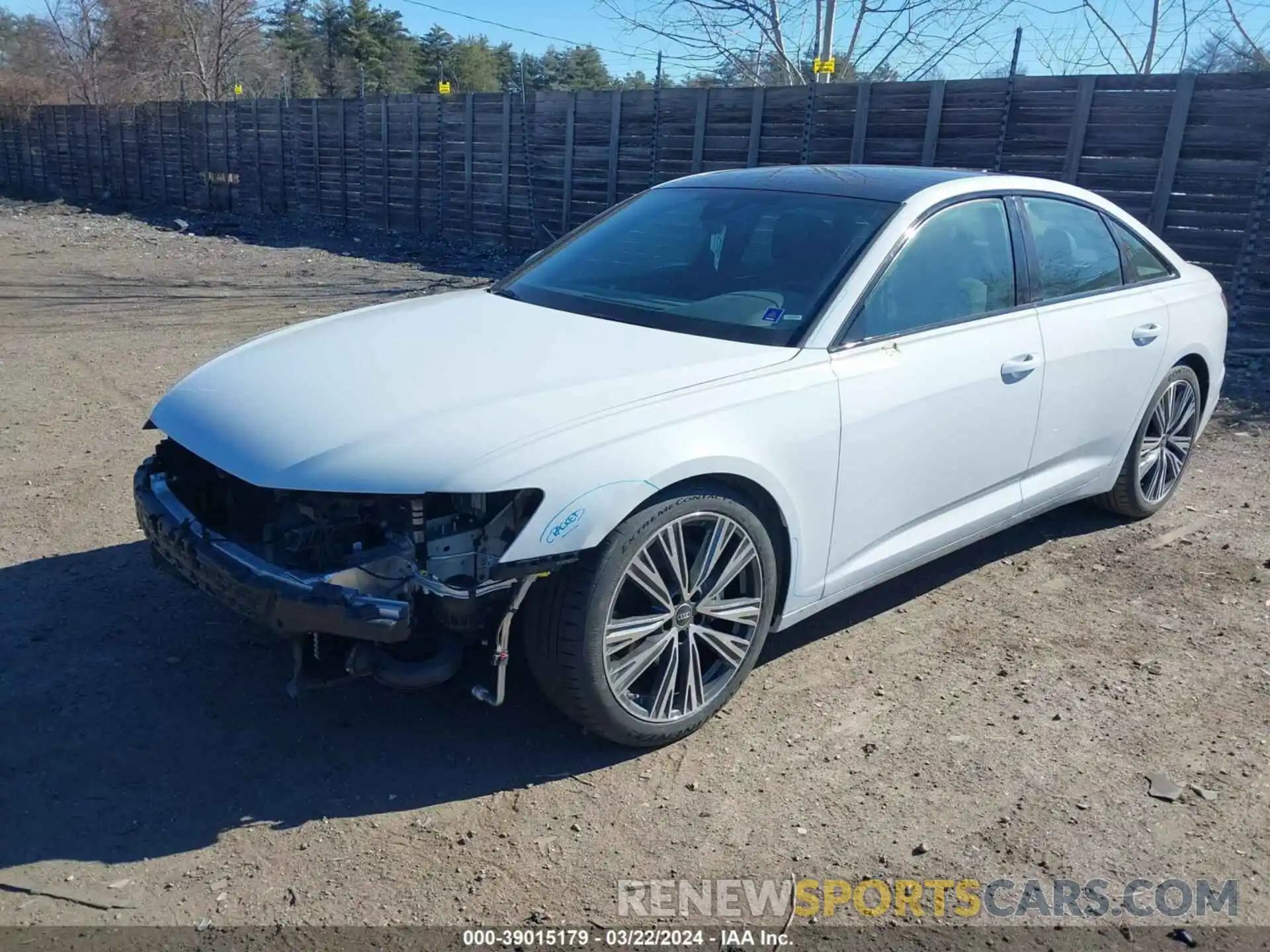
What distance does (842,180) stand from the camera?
4.32 metres

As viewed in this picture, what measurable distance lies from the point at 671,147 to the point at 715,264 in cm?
1072

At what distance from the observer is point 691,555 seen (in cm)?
325

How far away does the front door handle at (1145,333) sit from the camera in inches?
189

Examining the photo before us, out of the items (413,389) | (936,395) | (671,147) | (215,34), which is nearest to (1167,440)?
(936,395)

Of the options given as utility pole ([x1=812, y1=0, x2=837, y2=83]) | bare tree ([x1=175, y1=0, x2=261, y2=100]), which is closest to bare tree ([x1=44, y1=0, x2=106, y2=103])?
bare tree ([x1=175, y1=0, x2=261, y2=100])

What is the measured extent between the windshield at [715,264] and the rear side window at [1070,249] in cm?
91

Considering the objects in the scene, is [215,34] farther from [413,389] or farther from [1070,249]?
[413,389]

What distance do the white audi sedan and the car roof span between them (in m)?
0.03

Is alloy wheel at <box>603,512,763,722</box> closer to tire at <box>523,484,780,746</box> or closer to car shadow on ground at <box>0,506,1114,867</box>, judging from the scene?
tire at <box>523,484,780,746</box>

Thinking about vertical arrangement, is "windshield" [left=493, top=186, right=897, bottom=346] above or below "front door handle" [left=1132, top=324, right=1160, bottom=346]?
above

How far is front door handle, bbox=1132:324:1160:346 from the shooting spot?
4797mm

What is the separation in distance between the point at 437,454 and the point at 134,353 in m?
6.86

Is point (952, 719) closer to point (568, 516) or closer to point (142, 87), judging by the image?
point (568, 516)

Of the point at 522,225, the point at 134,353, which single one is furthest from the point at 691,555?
the point at 522,225
